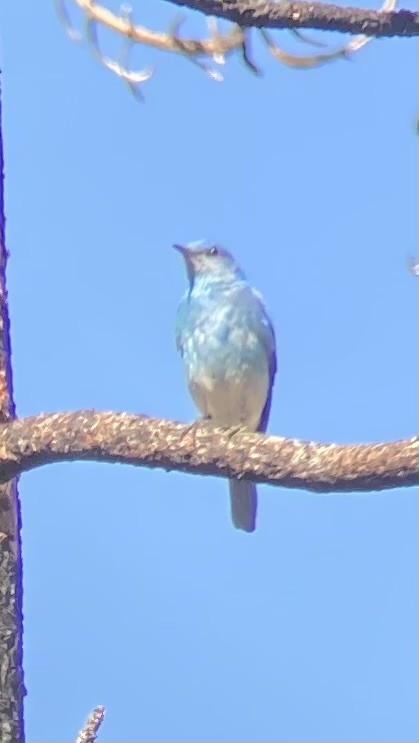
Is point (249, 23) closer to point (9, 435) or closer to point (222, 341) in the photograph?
point (9, 435)

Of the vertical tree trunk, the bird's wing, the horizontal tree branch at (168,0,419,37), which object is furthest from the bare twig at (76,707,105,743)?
the bird's wing

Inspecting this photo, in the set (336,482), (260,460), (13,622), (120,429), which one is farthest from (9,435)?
(336,482)

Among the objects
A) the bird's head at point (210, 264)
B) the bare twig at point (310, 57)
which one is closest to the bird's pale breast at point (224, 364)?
the bird's head at point (210, 264)

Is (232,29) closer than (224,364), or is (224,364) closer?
(232,29)

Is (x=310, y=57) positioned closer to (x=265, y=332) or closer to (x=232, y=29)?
(x=232, y=29)

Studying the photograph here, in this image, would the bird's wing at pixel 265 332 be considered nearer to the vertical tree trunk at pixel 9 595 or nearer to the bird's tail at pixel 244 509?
the bird's tail at pixel 244 509

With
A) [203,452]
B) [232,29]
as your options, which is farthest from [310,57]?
[203,452]
